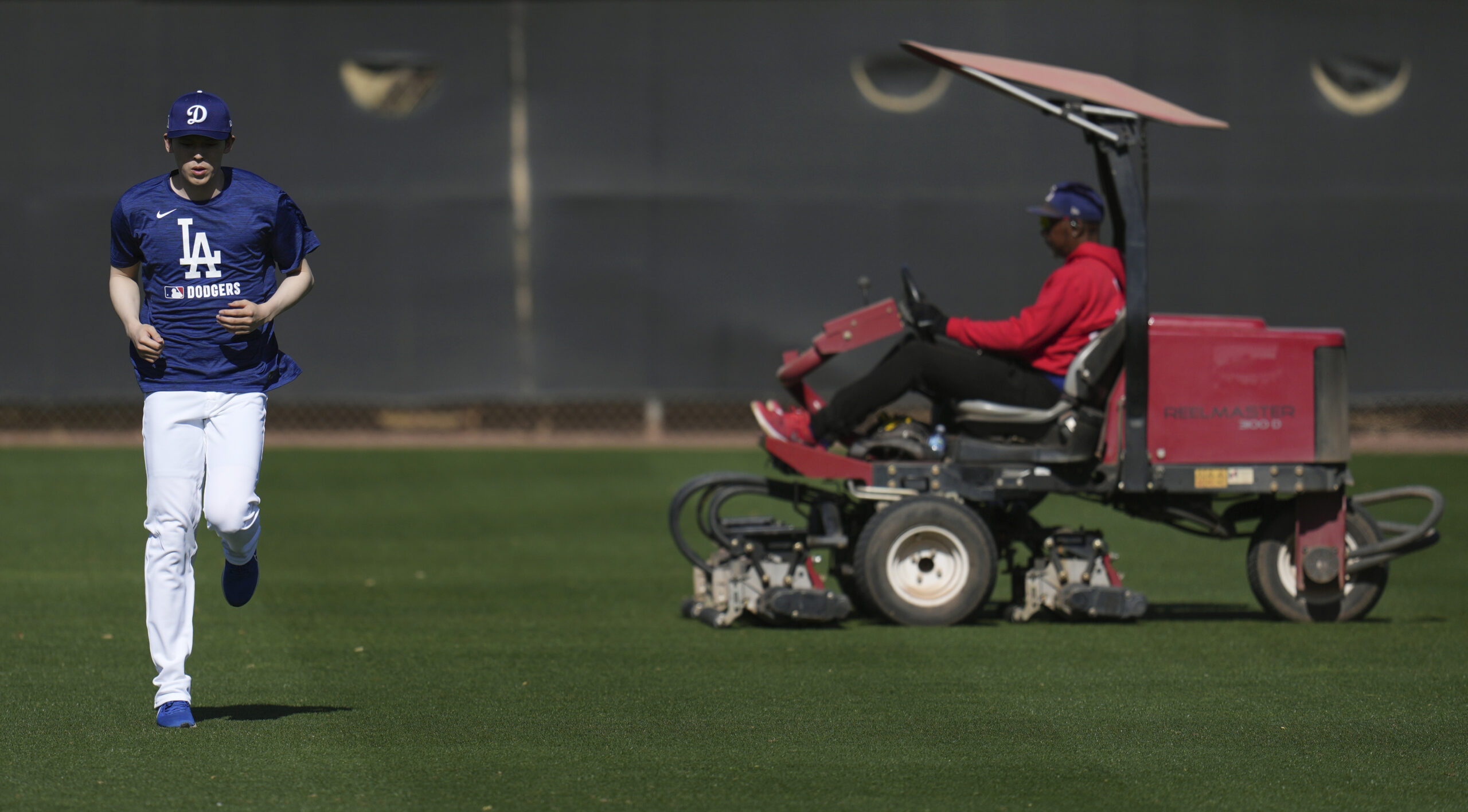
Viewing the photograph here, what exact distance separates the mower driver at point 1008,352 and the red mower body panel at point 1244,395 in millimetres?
315

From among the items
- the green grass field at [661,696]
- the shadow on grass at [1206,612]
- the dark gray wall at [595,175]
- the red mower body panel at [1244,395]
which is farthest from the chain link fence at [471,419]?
the red mower body panel at [1244,395]

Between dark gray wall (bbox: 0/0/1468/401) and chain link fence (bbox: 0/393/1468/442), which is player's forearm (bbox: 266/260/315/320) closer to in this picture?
dark gray wall (bbox: 0/0/1468/401)

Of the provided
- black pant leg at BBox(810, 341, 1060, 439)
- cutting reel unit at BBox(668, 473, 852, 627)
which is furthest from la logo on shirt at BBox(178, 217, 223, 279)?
black pant leg at BBox(810, 341, 1060, 439)

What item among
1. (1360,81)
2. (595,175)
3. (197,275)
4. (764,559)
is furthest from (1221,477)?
(1360,81)

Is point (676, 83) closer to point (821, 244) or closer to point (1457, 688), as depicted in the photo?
point (821, 244)

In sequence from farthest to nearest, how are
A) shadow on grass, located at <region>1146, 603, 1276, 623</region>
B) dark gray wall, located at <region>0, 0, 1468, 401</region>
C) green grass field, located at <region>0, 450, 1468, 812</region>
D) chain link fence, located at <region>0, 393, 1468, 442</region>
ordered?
chain link fence, located at <region>0, 393, 1468, 442</region> → dark gray wall, located at <region>0, 0, 1468, 401</region> → shadow on grass, located at <region>1146, 603, 1276, 623</region> → green grass field, located at <region>0, 450, 1468, 812</region>

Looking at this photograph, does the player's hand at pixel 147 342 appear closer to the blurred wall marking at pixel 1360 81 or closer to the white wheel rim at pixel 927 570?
the white wheel rim at pixel 927 570

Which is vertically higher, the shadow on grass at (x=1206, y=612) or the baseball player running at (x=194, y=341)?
the baseball player running at (x=194, y=341)

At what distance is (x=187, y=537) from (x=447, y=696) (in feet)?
3.66

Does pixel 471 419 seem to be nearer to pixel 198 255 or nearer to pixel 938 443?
pixel 938 443

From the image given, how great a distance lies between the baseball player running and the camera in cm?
541

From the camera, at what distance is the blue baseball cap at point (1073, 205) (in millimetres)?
7996

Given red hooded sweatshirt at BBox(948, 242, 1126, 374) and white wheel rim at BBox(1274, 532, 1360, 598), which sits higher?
red hooded sweatshirt at BBox(948, 242, 1126, 374)

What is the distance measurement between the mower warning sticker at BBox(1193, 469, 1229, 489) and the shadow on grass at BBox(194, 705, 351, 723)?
12.4ft
